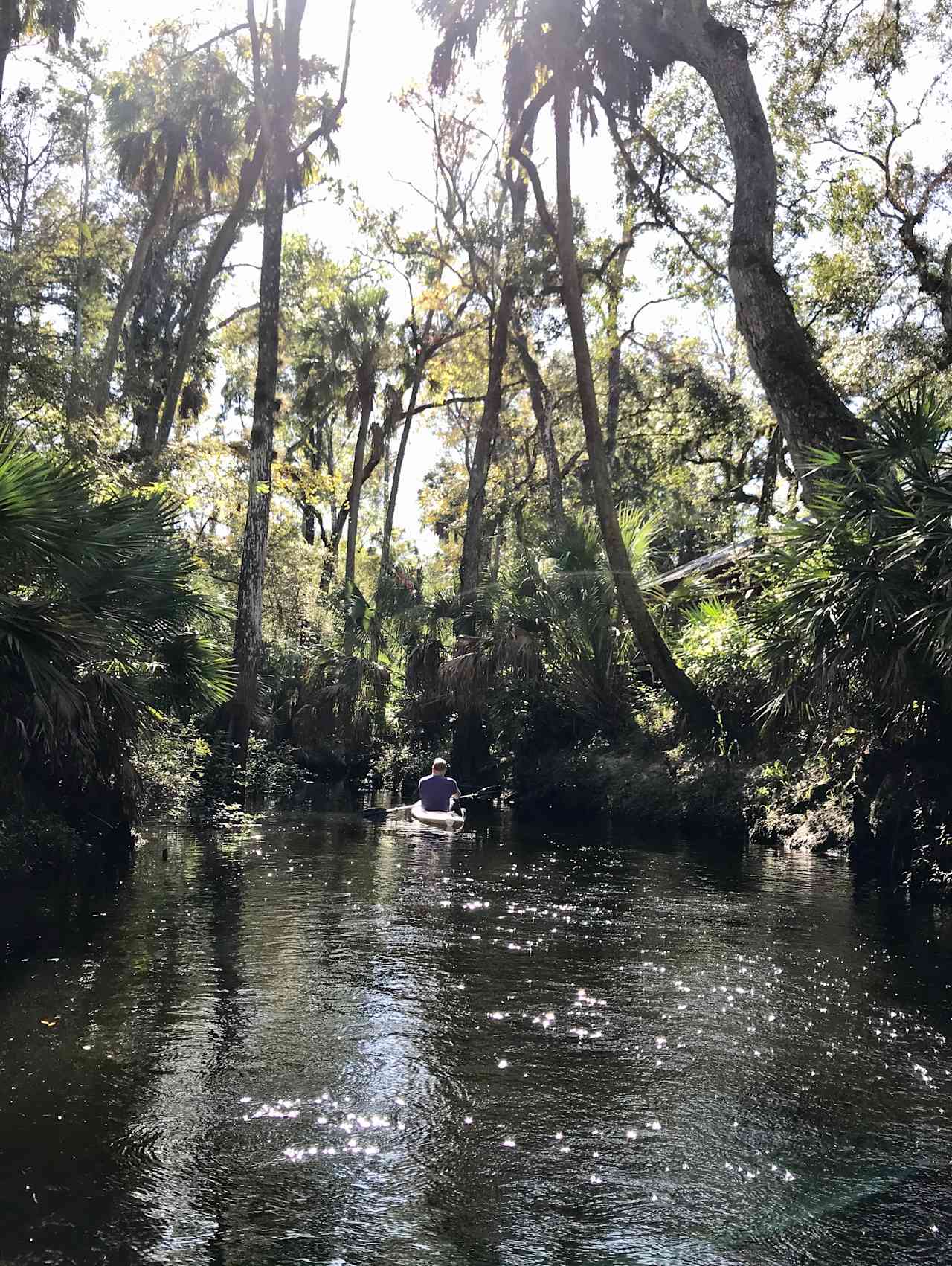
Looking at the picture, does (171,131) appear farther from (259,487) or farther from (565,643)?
(565,643)

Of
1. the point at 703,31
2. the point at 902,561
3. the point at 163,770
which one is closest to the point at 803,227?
the point at 703,31

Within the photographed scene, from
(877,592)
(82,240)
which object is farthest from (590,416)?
(82,240)

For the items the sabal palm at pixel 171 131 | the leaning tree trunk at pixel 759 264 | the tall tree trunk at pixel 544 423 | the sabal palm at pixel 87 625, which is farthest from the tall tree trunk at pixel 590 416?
the sabal palm at pixel 87 625

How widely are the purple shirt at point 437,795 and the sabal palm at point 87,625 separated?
6.11 m

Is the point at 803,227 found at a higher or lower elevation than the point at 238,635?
higher

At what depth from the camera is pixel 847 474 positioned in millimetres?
12750

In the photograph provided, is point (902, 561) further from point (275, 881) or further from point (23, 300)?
point (23, 300)

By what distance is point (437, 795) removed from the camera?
1862 cm

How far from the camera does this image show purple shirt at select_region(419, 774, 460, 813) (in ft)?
61.1

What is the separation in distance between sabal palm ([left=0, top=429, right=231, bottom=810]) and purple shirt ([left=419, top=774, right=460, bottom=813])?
611 centimetres

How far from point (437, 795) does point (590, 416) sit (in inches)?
318

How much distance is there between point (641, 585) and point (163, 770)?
10.3m

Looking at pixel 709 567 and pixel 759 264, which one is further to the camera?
pixel 709 567

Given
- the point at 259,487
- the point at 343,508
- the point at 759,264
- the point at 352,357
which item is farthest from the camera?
the point at 343,508
